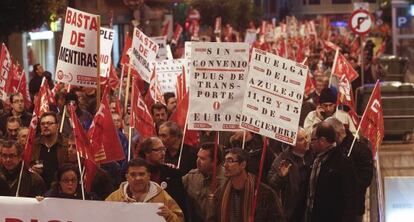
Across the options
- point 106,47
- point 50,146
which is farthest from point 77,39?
point 106,47

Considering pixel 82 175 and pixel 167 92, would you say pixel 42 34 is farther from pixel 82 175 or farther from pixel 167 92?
pixel 82 175

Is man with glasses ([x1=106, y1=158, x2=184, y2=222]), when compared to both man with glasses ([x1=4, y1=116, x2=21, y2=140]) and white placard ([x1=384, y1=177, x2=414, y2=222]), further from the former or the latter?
man with glasses ([x1=4, y1=116, x2=21, y2=140])

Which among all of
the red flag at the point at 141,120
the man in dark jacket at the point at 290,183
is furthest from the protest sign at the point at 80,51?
the man in dark jacket at the point at 290,183

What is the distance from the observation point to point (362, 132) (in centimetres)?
1321

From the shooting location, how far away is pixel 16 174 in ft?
33.3

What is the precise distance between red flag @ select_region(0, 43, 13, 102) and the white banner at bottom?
25.8 ft

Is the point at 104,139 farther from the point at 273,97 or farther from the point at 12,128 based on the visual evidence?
the point at 12,128

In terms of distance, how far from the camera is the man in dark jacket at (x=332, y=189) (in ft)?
33.4

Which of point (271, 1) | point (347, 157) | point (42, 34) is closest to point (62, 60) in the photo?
point (347, 157)

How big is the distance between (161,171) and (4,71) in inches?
285

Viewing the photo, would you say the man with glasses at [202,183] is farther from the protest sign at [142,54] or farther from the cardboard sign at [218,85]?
the protest sign at [142,54]

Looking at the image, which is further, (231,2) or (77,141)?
(231,2)

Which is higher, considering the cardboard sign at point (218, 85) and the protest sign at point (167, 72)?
the cardboard sign at point (218, 85)

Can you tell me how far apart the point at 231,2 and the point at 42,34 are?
103ft
